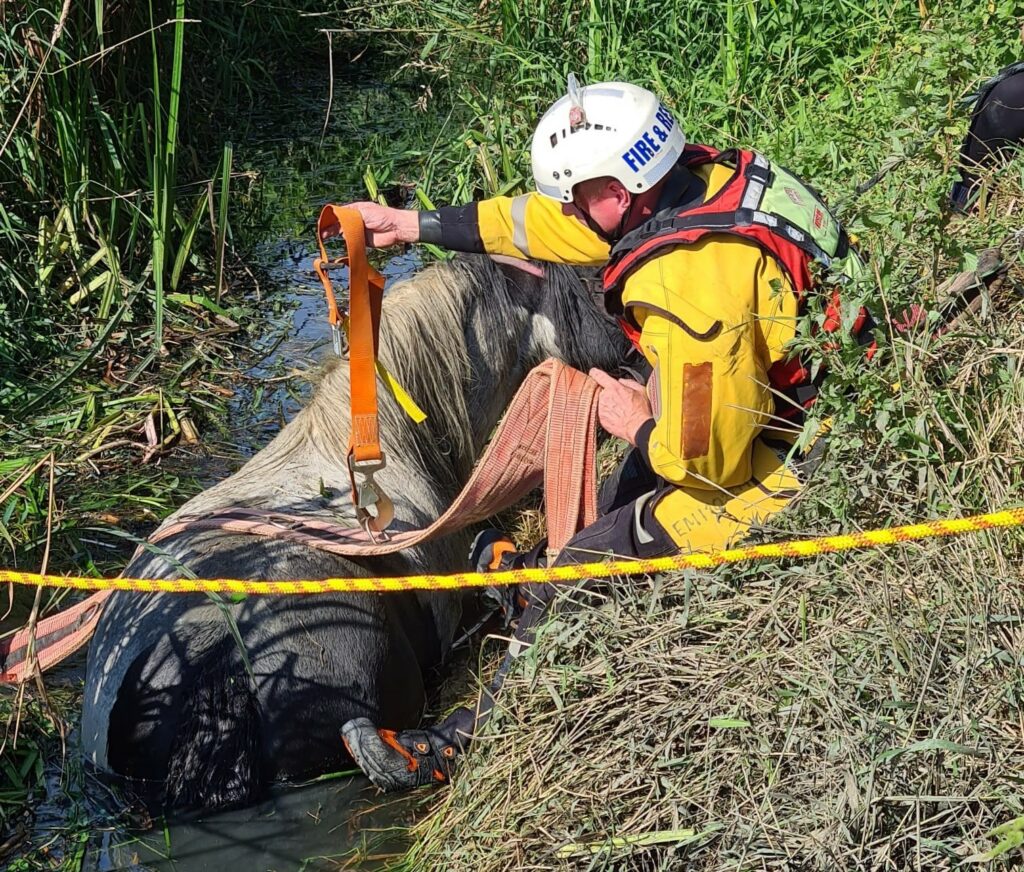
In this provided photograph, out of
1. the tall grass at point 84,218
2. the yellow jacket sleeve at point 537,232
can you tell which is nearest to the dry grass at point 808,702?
the yellow jacket sleeve at point 537,232

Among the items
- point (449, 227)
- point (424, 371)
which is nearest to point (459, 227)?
point (449, 227)

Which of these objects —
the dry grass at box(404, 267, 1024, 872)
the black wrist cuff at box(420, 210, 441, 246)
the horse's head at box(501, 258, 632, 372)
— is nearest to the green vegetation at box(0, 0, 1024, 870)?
the dry grass at box(404, 267, 1024, 872)

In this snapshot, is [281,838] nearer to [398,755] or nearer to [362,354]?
[398,755]

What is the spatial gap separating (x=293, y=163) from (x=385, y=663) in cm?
518

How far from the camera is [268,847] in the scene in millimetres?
3104

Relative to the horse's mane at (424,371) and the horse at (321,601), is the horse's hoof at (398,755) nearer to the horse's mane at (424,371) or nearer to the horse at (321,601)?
the horse at (321,601)

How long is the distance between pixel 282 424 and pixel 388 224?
1648 mm

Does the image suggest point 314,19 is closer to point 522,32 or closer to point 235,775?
point 522,32

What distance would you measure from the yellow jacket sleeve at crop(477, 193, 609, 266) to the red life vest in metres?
0.33

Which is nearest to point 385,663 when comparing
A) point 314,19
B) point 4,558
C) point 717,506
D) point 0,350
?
point 717,506

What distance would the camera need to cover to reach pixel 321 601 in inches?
132

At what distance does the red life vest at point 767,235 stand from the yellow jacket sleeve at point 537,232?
A: 330 mm

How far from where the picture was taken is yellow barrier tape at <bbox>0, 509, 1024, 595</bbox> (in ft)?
7.69

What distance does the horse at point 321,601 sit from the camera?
124 inches
